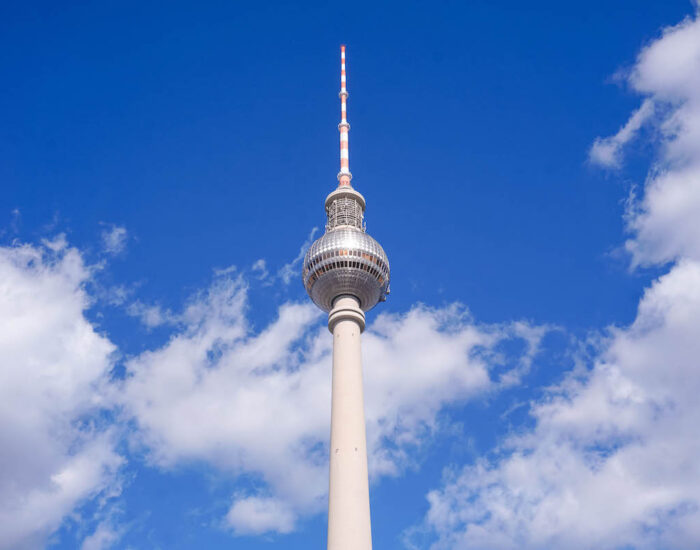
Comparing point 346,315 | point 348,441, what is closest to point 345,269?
point 346,315

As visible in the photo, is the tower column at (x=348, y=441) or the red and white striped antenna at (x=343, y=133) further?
the red and white striped antenna at (x=343, y=133)

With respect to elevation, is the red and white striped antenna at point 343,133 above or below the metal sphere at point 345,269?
above

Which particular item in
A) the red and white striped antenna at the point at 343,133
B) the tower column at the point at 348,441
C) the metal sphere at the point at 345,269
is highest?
the red and white striped antenna at the point at 343,133

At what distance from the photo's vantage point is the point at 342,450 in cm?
7944

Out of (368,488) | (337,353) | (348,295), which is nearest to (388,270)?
(348,295)

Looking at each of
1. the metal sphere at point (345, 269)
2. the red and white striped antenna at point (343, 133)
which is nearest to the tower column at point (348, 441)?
the metal sphere at point (345, 269)

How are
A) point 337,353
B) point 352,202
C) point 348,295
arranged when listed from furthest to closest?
1. point 352,202
2. point 348,295
3. point 337,353

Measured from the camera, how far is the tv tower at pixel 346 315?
75812mm

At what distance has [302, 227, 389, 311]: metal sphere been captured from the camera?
305 ft

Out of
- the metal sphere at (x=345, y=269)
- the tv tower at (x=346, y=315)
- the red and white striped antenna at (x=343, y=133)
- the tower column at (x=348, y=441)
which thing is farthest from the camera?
the red and white striped antenna at (x=343, y=133)

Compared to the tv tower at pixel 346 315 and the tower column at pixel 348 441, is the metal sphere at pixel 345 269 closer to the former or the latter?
the tv tower at pixel 346 315

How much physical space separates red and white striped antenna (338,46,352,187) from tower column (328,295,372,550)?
22853 mm

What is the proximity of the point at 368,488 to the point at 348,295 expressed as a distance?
2466cm

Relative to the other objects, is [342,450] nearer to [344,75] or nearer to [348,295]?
[348,295]
